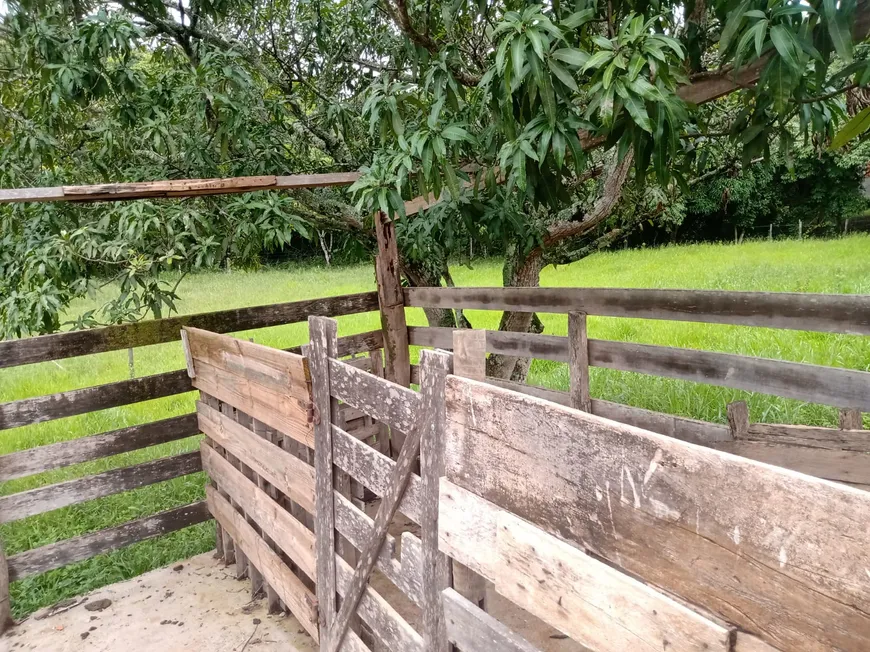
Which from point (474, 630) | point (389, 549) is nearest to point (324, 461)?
point (389, 549)

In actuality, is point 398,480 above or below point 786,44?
below

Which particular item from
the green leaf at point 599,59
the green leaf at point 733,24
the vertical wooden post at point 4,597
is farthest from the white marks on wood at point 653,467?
the vertical wooden post at point 4,597

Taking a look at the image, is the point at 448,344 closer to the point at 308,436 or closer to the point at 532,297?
the point at 532,297

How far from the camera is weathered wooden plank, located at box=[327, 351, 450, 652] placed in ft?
5.34

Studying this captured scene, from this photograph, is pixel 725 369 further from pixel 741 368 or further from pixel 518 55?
pixel 518 55

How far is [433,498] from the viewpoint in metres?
1.68

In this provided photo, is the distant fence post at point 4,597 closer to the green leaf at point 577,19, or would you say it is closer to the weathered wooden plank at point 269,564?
the weathered wooden plank at point 269,564

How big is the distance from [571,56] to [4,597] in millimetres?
4046

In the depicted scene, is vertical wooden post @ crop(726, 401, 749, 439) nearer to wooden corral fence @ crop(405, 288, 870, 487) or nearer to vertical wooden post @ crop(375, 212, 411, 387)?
wooden corral fence @ crop(405, 288, 870, 487)

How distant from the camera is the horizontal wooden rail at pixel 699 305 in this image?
2.49 metres

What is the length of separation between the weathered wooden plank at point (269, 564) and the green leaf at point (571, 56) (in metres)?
2.43

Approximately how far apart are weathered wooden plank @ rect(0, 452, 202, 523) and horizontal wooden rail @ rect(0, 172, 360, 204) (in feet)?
5.45

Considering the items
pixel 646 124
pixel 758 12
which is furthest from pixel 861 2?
pixel 646 124

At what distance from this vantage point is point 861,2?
1865 millimetres
